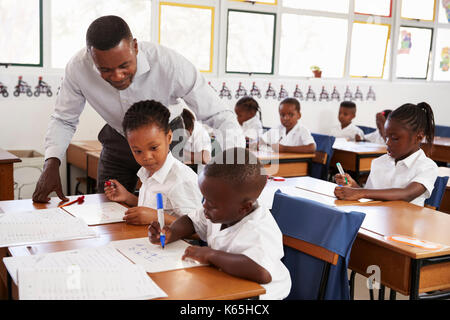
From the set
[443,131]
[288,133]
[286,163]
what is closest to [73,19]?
[288,133]

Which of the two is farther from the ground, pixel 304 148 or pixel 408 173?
pixel 408 173

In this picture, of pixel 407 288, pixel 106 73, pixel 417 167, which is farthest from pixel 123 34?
pixel 417 167

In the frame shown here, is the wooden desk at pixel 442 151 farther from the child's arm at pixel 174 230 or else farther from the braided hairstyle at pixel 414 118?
the child's arm at pixel 174 230

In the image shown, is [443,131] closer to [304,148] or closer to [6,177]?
[304,148]

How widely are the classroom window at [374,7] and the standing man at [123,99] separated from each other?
4.54m

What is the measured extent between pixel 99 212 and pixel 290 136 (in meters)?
2.98

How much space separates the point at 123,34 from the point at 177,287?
38.2 inches

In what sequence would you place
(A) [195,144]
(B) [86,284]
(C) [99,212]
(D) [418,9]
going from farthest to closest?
1. (D) [418,9]
2. (A) [195,144]
3. (C) [99,212]
4. (B) [86,284]

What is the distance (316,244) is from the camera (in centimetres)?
160

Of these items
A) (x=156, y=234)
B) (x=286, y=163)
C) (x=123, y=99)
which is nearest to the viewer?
(x=156, y=234)

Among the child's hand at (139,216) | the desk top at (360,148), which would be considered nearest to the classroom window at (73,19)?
the desk top at (360,148)

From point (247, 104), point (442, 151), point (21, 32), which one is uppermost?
point (21, 32)

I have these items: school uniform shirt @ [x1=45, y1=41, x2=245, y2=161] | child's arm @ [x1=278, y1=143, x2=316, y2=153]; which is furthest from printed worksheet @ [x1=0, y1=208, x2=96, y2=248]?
child's arm @ [x1=278, y1=143, x2=316, y2=153]
